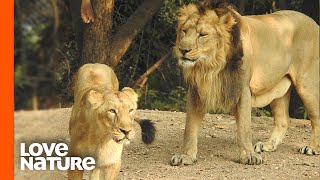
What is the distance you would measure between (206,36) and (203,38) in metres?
0.03

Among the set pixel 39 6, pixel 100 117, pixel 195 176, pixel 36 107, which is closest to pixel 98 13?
pixel 36 107

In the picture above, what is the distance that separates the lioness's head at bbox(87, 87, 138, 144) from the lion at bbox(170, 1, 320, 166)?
1297 millimetres

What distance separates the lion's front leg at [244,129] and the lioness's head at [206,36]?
0.32 m

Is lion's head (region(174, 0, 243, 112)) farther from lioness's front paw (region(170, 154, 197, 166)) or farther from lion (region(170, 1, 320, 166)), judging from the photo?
lioness's front paw (region(170, 154, 197, 166))

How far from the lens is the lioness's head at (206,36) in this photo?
5051mm

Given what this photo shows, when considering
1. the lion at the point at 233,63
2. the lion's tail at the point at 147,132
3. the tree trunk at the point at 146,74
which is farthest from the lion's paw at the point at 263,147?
the tree trunk at the point at 146,74

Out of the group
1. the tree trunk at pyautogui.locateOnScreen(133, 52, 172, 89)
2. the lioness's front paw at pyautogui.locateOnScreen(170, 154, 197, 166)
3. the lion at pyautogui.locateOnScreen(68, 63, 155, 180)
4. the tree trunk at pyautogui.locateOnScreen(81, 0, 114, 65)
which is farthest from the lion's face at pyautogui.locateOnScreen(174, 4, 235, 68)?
the tree trunk at pyautogui.locateOnScreen(133, 52, 172, 89)

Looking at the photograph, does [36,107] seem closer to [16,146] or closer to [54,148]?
[16,146]

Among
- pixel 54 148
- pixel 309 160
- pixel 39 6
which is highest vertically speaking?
pixel 39 6

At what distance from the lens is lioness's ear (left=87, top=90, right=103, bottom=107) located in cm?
384

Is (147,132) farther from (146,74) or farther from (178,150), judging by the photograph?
(146,74)

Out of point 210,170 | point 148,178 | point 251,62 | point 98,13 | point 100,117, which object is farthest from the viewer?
point 98,13

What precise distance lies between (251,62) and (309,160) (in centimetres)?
94

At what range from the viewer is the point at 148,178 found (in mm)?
4723
